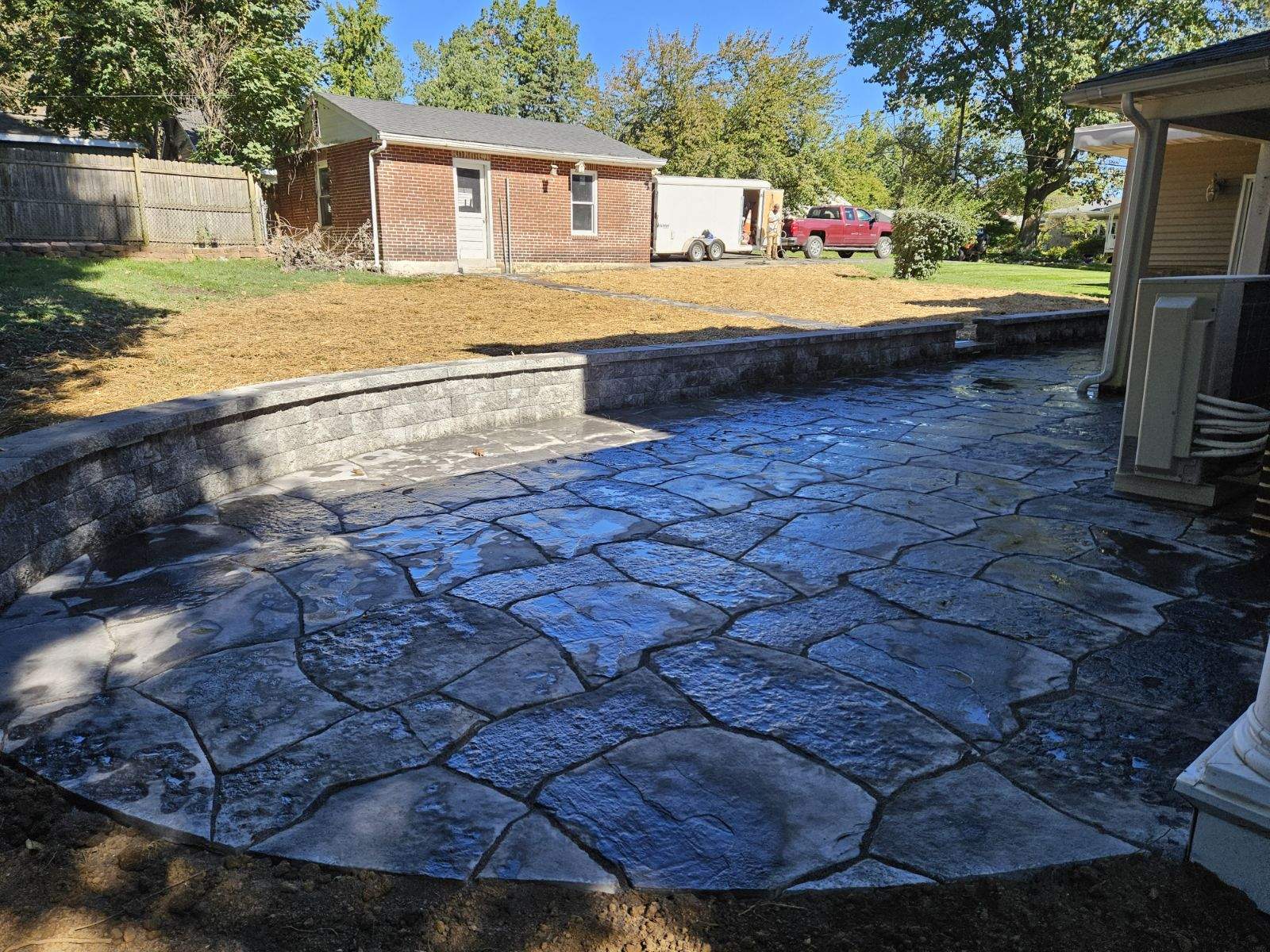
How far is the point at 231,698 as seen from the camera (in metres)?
2.47

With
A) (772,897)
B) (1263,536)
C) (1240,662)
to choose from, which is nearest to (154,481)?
(772,897)

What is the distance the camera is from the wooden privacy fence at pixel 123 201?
1457 centimetres

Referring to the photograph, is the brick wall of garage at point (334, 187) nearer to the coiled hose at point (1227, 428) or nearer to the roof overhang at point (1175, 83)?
the roof overhang at point (1175, 83)

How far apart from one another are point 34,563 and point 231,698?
4.34 ft

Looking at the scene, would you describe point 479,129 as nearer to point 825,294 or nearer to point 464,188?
point 464,188

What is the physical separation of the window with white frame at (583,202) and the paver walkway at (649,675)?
17605 millimetres

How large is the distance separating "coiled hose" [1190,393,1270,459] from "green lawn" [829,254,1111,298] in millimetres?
13742

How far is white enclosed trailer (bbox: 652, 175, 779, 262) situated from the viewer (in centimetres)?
2570

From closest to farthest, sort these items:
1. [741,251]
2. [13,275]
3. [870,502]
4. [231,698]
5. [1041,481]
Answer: [231,698] < [870,502] < [1041,481] < [13,275] < [741,251]

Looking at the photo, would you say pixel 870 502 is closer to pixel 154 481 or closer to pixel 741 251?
pixel 154 481

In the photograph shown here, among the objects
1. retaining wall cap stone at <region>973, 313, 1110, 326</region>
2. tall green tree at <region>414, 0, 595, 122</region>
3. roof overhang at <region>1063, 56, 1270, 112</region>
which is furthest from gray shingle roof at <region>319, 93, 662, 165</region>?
tall green tree at <region>414, 0, 595, 122</region>

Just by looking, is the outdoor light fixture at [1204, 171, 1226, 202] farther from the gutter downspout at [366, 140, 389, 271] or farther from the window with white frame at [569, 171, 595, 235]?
the gutter downspout at [366, 140, 389, 271]

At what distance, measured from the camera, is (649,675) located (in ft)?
8.63

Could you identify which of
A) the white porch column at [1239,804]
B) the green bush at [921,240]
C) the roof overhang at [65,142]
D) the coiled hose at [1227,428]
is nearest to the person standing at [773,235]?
the green bush at [921,240]
